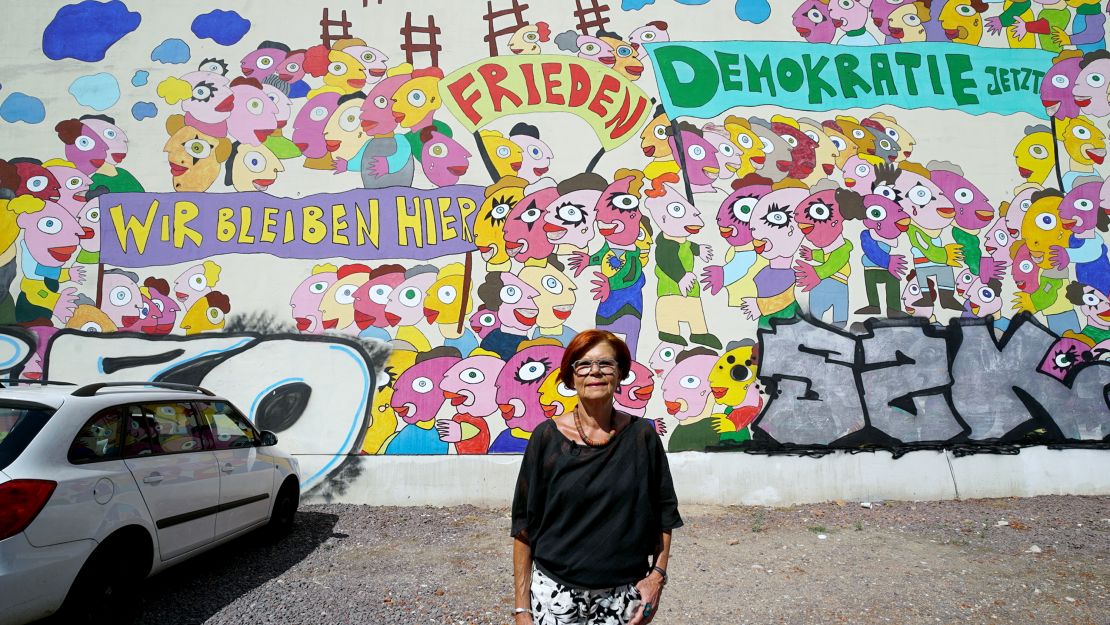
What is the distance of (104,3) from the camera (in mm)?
8500

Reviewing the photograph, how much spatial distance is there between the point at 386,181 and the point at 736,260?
14.1 feet

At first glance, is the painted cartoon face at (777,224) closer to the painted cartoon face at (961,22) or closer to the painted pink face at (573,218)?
the painted pink face at (573,218)

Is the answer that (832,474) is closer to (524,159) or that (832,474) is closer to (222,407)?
(524,159)

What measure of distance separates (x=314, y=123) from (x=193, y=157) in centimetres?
149

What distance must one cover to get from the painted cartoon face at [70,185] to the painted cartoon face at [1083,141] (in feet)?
39.8

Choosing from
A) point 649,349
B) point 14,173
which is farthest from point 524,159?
point 14,173

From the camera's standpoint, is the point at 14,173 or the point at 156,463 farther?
the point at 14,173

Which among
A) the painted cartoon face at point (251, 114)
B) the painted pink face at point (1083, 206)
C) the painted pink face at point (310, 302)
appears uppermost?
the painted cartoon face at point (251, 114)

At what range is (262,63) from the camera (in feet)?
27.7

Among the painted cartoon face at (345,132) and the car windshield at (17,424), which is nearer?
the car windshield at (17,424)

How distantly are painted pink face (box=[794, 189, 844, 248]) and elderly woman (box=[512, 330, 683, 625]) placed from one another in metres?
6.49

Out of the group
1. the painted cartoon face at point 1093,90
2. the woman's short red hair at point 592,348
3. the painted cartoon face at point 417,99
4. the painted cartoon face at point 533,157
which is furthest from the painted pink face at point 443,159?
the painted cartoon face at point 1093,90

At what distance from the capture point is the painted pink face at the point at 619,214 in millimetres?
8195

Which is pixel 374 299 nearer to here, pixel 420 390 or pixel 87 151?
pixel 420 390
